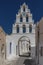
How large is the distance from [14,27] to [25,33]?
7.29 ft

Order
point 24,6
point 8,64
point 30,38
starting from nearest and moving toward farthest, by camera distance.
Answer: point 8,64, point 30,38, point 24,6

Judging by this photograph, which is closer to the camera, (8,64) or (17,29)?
(8,64)

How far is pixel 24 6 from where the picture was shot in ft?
114

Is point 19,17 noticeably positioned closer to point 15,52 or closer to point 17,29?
point 17,29

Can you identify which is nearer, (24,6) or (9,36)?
(9,36)

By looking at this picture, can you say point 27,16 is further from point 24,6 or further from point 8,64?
point 8,64

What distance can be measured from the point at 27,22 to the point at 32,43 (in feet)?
12.6

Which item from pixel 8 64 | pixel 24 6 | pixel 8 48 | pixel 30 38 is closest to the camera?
pixel 8 64

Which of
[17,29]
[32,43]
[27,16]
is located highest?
[27,16]

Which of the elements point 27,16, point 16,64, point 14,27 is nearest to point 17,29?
point 14,27

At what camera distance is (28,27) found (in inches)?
1296

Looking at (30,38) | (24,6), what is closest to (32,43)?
(30,38)

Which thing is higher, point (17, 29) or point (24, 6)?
point (24, 6)

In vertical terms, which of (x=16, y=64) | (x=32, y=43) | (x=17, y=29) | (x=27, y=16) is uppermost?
(x=27, y=16)
